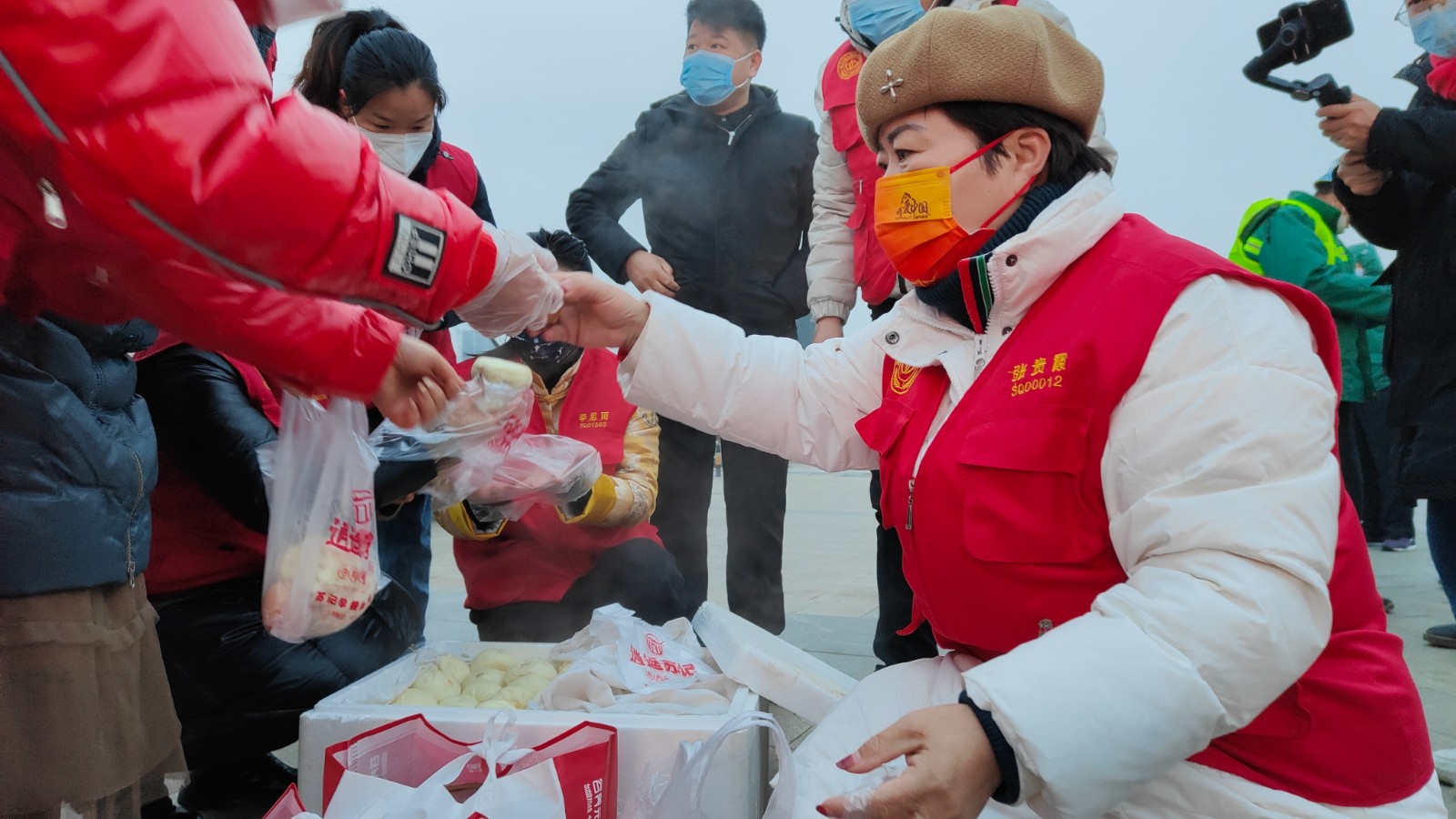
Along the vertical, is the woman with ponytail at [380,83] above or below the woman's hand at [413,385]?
above

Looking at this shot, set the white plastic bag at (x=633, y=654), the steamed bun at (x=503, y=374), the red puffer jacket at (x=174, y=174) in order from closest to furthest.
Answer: the red puffer jacket at (x=174, y=174), the white plastic bag at (x=633, y=654), the steamed bun at (x=503, y=374)

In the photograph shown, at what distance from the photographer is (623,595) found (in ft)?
9.34

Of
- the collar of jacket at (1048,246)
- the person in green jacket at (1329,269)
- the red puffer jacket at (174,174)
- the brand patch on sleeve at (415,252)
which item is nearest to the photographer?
the red puffer jacket at (174,174)

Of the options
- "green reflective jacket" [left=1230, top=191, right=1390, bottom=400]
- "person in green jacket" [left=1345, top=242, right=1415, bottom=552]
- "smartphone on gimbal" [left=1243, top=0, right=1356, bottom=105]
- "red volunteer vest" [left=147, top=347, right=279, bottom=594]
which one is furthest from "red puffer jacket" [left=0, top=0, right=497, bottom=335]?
"person in green jacket" [left=1345, top=242, right=1415, bottom=552]

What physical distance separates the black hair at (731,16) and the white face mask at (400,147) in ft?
4.21

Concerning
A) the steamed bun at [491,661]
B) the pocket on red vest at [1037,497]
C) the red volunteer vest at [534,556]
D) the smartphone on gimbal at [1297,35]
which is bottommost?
the red volunteer vest at [534,556]

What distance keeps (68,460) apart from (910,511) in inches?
45.7

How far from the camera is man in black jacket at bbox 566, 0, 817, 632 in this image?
3.62 metres

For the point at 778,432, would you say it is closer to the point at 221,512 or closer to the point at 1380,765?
Answer: the point at 1380,765

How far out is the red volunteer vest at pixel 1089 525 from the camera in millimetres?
1234

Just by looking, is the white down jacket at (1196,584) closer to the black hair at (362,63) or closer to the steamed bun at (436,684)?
the steamed bun at (436,684)

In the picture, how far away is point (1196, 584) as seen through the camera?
112cm

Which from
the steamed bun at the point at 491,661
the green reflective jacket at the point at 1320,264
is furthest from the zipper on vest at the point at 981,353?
the green reflective jacket at the point at 1320,264

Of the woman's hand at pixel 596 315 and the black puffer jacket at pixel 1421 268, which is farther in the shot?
the black puffer jacket at pixel 1421 268
